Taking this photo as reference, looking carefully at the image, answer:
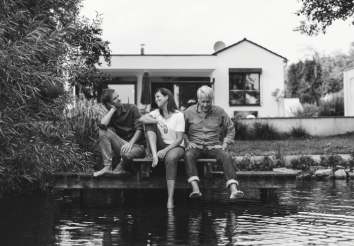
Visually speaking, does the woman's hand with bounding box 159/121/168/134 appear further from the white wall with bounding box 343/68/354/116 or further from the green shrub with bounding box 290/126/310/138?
the white wall with bounding box 343/68/354/116

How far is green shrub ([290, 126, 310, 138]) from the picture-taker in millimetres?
19734

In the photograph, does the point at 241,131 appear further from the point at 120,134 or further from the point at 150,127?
the point at 150,127

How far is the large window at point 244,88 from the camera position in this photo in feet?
101

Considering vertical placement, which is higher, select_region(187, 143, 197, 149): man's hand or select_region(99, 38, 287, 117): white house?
select_region(99, 38, 287, 117): white house

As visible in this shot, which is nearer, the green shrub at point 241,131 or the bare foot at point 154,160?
the bare foot at point 154,160

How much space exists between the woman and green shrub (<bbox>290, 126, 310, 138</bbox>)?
13112 millimetres

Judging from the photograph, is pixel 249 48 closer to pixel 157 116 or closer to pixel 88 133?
pixel 88 133

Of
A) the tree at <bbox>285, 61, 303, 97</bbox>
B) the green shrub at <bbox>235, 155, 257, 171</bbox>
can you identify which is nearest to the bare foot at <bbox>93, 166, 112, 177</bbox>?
the green shrub at <bbox>235, 155, 257, 171</bbox>

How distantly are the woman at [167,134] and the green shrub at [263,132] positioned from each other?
12298 mm

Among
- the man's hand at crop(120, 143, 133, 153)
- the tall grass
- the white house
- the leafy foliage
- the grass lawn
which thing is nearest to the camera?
the man's hand at crop(120, 143, 133, 153)

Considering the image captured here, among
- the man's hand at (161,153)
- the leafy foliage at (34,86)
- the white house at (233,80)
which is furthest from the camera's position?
the white house at (233,80)

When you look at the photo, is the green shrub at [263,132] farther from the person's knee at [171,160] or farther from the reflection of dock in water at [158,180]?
the person's knee at [171,160]

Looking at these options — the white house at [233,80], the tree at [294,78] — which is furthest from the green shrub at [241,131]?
the tree at [294,78]

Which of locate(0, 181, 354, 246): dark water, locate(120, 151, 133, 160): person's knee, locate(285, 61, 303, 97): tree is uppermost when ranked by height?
locate(285, 61, 303, 97): tree
